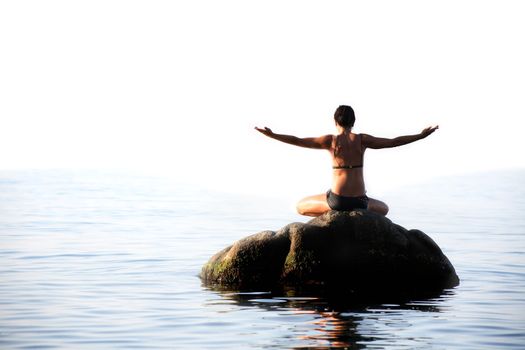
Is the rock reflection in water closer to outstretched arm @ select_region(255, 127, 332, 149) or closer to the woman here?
the woman

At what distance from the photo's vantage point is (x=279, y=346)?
10688 millimetres

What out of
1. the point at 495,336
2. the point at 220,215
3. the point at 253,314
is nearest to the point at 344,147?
the point at 253,314

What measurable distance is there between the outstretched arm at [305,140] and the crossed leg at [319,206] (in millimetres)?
933

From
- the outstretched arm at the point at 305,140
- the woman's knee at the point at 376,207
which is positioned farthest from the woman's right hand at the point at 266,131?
the woman's knee at the point at 376,207

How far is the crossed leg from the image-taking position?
15.7m

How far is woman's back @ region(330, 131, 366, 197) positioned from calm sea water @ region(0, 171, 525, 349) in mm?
2143

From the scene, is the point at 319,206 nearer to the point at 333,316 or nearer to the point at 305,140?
the point at 305,140

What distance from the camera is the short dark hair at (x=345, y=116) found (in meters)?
15.4

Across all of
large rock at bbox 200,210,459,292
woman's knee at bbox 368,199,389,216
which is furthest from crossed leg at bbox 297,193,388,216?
large rock at bbox 200,210,459,292

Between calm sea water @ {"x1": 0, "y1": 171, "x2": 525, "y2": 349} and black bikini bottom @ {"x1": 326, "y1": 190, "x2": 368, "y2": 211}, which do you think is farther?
black bikini bottom @ {"x1": 326, "y1": 190, "x2": 368, "y2": 211}

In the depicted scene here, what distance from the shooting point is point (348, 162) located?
606 inches

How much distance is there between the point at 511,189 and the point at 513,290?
4928cm

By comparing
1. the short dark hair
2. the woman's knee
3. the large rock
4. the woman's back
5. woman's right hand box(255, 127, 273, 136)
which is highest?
the short dark hair

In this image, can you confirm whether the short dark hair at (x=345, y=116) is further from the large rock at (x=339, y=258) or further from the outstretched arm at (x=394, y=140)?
the large rock at (x=339, y=258)
